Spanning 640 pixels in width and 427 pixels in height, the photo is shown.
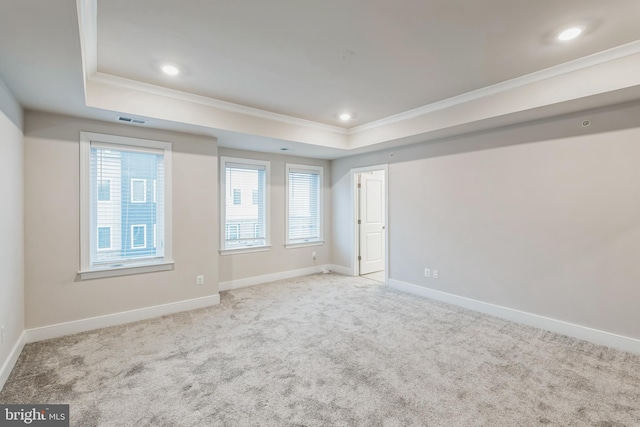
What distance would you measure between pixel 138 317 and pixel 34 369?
1.17 m

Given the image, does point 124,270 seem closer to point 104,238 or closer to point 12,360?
point 104,238

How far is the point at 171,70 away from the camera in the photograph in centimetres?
294

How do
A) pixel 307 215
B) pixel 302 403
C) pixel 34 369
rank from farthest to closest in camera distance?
A: pixel 307 215 < pixel 34 369 < pixel 302 403

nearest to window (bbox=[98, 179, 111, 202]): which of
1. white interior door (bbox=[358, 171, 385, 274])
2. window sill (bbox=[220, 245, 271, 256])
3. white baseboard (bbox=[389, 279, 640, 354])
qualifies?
window sill (bbox=[220, 245, 271, 256])

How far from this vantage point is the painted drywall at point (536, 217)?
2.97m

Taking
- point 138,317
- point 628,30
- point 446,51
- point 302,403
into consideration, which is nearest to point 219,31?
point 446,51

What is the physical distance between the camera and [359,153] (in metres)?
5.66

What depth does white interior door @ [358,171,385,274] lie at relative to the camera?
6.07m

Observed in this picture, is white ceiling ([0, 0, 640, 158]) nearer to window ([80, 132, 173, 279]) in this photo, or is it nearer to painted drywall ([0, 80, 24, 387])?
painted drywall ([0, 80, 24, 387])

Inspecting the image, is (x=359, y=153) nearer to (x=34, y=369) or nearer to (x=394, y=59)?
(x=394, y=59)

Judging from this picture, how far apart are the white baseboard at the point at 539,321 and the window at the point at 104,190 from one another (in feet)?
14.6

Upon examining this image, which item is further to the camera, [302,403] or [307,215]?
[307,215]

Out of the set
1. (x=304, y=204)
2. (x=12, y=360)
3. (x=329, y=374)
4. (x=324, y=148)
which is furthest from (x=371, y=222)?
(x=12, y=360)

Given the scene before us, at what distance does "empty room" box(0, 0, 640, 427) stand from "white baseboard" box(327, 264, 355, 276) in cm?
98
